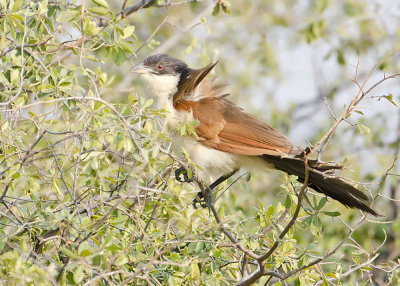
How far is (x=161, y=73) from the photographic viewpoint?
3.55m

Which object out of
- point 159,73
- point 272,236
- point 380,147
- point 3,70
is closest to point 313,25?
point 380,147

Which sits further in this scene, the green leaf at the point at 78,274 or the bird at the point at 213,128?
the bird at the point at 213,128

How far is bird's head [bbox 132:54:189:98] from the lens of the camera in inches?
135

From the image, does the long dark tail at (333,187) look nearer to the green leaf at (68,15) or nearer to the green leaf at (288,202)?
the green leaf at (288,202)

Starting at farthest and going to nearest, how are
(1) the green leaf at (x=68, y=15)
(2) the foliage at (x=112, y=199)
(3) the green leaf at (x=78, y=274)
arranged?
(1) the green leaf at (x=68, y=15)
(2) the foliage at (x=112, y=199)
(3) the green leaf at (x=78, y=274)

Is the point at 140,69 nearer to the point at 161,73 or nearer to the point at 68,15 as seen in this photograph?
the point at 161,73

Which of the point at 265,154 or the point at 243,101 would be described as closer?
the point at 265,154

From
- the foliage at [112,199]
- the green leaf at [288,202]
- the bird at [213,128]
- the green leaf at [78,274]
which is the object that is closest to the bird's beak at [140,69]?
the bird at [213,128]

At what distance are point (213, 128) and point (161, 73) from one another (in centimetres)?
56

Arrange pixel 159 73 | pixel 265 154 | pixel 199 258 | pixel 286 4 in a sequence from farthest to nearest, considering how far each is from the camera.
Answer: pixel 286 4 < pixel 159 73 < pixel 265 154 < pixel 199 258

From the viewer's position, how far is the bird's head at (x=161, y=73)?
344 cm

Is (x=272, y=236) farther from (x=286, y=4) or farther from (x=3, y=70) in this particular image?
(x=286, y=4)

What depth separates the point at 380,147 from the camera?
502 cm

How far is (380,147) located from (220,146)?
7.38ft
